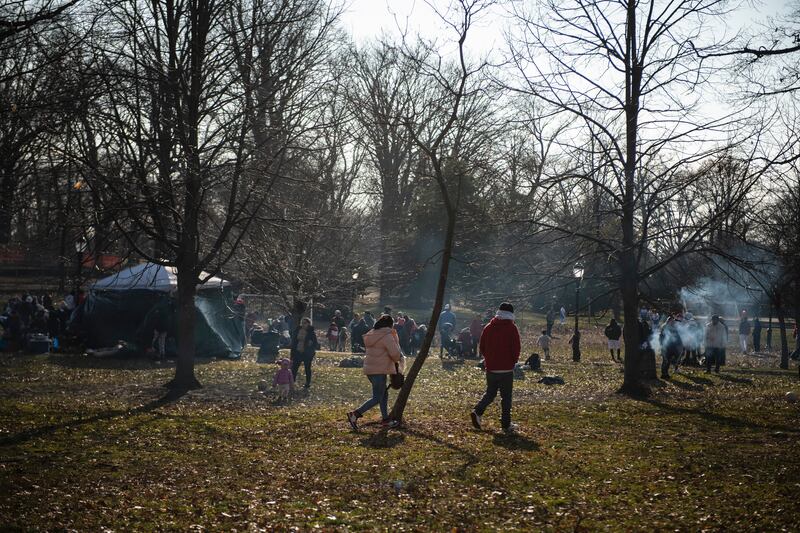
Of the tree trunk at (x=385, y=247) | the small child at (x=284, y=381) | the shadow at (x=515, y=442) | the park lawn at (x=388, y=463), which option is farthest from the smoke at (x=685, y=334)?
the tree trunk at (x=385, y=247)

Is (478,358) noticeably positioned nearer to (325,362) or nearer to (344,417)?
(325,362)

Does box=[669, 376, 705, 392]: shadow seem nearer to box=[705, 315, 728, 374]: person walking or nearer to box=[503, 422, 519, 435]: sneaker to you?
box=[705, 315, 728, 374]: person walking

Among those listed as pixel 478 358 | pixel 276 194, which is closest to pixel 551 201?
pixel 276 194

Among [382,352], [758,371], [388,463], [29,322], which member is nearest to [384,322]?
[382,352]

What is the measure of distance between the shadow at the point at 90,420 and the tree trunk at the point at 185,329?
479 mm

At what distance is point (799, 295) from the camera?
82.3 ft

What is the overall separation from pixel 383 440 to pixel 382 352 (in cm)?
155

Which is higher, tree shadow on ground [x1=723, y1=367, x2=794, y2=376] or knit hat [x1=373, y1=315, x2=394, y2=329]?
knit hat [x1=373, y1=315, x2=394, y2=329]

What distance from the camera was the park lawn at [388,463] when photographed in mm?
7184

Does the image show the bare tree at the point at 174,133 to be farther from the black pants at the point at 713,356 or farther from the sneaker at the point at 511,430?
the black pants at the point at 713,356

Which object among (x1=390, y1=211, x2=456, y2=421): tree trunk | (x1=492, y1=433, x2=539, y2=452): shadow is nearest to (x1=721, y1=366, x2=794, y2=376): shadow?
(x1=492, y1=433, x2=539, y2=452): shadow

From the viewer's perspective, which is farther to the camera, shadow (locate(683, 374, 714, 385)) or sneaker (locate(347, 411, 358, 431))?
shadow (locate(683, 374, 714, 385))

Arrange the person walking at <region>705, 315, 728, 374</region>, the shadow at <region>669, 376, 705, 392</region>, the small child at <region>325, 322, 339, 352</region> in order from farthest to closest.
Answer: the small child at <region>325, 322, 339, 352</region> < the person walking at <region>705, 315, 728, 374</region> < the shadow at <region>669, 376, 705, 392</region>

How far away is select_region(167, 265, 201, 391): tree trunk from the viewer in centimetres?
1557
